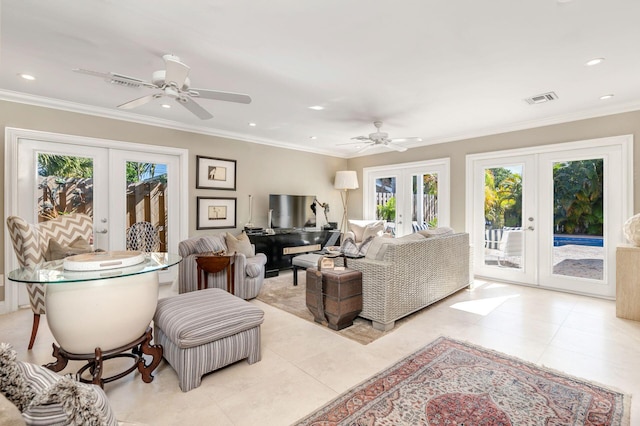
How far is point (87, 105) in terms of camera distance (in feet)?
12.3

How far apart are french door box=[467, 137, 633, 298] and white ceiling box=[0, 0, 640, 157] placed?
0.64m

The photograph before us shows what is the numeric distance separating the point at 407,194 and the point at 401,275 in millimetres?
3239

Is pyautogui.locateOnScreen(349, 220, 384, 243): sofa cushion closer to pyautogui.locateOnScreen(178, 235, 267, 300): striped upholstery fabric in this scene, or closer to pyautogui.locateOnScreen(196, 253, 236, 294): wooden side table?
pyautogui.locateOnScreen(178, 235, 267, 300): striped upholstery fabric

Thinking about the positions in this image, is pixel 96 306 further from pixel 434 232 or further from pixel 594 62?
pixel 594 62

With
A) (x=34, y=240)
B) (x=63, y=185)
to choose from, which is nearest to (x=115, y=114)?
(x=63, y=185)

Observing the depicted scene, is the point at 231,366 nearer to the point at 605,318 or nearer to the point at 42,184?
the point at 42,184

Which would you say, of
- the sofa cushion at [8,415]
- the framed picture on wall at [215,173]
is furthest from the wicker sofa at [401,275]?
the framed picture on wall at [215,173]

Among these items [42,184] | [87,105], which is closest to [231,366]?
[42,184]

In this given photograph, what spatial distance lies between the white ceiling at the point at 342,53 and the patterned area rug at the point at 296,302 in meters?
2.47

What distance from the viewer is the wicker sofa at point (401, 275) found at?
9.70ft

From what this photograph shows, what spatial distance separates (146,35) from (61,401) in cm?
239

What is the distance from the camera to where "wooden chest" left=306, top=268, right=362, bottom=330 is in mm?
2922

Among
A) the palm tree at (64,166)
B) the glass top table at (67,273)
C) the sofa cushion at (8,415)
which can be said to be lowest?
the sofa cushion at (8,415)

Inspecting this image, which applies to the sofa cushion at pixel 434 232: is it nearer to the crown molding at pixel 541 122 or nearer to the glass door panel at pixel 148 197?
the crown molding at pixel 541 122
